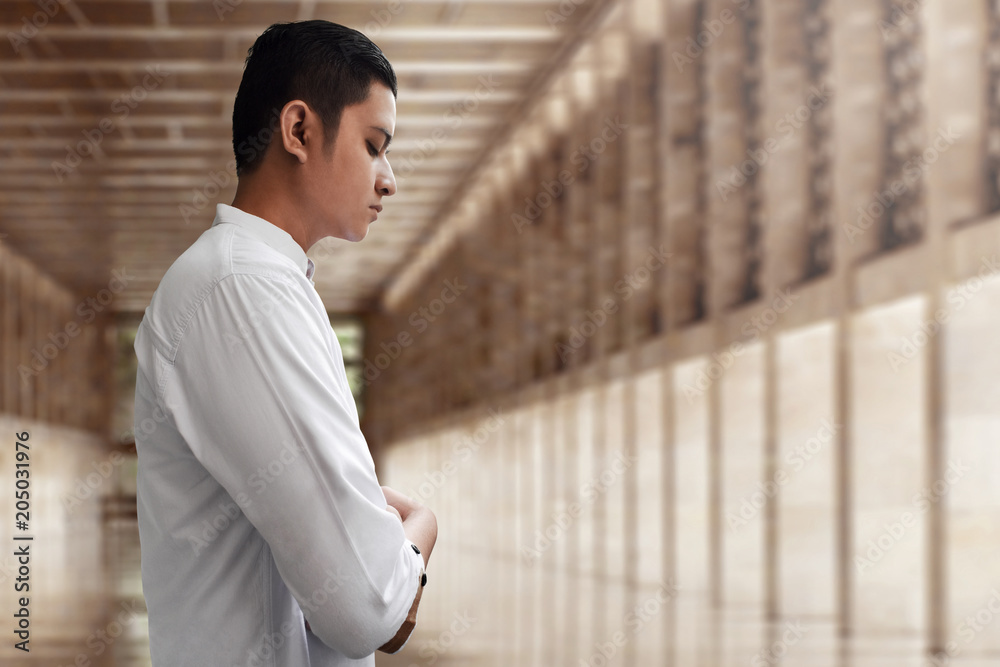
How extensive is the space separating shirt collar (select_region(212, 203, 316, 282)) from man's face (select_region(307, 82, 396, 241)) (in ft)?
0.22

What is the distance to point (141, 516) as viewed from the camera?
4.47ft

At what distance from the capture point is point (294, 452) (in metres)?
1.17

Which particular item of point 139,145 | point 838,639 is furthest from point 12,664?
point 139,145

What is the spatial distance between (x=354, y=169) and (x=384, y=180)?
2.4 inches

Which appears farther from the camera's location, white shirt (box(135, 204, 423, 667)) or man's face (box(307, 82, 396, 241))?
man's face (box(307, 82, 396, 241))

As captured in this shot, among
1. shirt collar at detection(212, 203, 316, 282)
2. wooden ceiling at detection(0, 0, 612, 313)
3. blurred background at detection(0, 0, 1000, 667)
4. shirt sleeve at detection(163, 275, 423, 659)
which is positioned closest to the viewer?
shirt sleeve at detection(163, 275, 423, 659)

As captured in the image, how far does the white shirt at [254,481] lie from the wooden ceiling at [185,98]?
12331 millimetres

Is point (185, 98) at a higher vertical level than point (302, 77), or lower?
higher

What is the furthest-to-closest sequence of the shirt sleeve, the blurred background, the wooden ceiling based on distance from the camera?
the wooden ceiling
the blurred background
the shirt sleeve

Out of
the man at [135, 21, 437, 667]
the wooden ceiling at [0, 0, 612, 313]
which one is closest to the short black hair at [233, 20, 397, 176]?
the man at [135, 21, 437, 667]

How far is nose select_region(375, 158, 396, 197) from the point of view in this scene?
148cm

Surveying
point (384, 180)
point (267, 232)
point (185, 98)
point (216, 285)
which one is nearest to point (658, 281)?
point (185, 98)

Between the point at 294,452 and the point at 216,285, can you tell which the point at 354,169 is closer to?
the point at 216,285

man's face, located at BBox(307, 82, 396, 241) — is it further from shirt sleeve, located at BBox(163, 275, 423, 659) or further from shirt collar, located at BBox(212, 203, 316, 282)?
shirt sleeve, located at BBox(163, 275, 423, 659)
